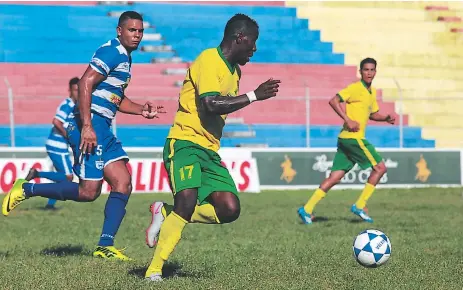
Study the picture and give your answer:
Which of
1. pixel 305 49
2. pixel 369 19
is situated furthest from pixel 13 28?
pixel 369 19

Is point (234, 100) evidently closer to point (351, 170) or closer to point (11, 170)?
point (11, 170)

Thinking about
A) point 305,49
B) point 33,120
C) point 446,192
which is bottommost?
point 446,192

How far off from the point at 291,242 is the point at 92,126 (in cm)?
298

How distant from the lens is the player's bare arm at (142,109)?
8195mm

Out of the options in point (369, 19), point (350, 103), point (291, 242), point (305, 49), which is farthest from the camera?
point (369, 19)

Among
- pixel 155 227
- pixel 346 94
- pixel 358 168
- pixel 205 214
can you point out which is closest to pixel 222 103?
pixel 205 214

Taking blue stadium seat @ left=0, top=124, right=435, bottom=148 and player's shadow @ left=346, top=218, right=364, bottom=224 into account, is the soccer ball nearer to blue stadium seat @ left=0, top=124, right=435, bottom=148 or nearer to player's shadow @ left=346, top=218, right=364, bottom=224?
player's shadow @ left=346, top=218, right=364, bottom=224

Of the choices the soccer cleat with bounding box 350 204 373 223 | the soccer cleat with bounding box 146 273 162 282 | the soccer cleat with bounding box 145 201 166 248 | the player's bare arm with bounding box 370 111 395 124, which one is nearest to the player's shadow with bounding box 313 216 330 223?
the soccer cleat with bounding box 350 204 373 223

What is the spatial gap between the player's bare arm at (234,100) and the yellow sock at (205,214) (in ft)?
2.91

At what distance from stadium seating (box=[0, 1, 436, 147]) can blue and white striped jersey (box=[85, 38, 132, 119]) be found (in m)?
12.8

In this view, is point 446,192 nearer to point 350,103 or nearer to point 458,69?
point 350,103

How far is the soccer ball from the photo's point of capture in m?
7.03

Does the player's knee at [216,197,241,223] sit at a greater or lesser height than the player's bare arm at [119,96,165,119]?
lesser

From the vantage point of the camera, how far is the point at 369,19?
29938 millimetres
